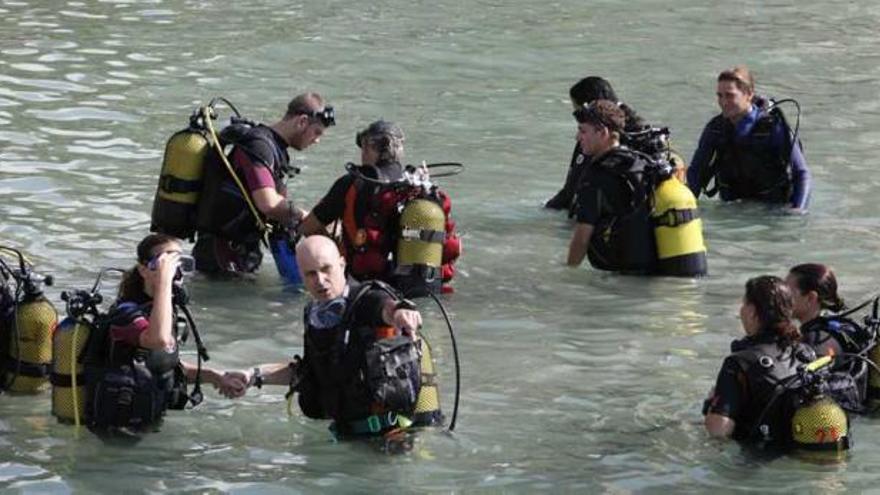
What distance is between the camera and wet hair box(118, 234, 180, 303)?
8.85 meters

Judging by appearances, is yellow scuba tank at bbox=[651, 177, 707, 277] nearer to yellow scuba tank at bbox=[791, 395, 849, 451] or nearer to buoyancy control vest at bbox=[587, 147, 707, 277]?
buoyancy control vest at bbox=[587, 147, 707, 277]

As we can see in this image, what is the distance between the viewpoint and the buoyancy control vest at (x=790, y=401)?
8539 millimetres

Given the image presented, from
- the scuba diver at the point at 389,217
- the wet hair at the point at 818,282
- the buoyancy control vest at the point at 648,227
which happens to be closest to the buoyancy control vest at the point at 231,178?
the scuba diver at the point at 389,217

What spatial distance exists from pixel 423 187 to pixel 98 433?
2.99 metres

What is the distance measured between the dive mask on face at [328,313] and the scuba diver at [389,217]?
8.25ft

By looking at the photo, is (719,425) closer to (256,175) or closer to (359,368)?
(359,368)

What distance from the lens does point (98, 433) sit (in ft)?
29.8

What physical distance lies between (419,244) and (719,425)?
305 centimetres

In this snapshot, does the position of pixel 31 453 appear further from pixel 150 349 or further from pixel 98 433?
pixel 150 349

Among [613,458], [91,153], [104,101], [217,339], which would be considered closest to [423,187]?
[217,339]

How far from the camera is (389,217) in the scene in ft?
37.0

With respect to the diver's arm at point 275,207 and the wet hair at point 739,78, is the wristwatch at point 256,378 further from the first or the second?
the wet hair at point 739,78

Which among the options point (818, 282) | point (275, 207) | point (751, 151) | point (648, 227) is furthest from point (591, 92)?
point (818, 282)

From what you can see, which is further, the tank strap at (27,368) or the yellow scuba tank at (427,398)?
the tank strap at (27,368)
